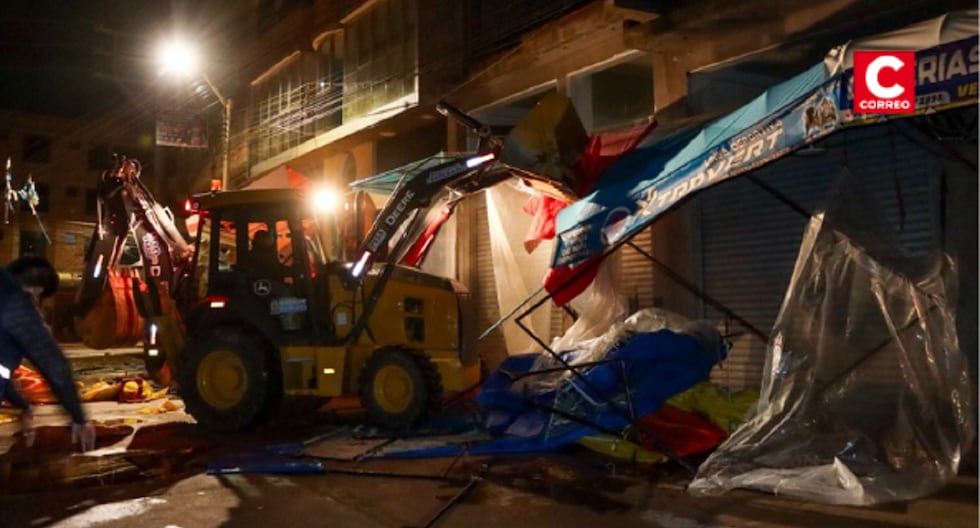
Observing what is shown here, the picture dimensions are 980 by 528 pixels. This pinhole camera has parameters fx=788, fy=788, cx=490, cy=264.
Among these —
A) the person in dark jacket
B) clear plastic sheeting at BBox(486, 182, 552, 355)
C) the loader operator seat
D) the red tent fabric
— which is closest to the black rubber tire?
the loader operator seat

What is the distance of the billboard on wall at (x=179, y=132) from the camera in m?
18.8

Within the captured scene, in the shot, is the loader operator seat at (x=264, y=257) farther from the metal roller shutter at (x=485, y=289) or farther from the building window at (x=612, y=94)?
the building window at (x=612, y=94)

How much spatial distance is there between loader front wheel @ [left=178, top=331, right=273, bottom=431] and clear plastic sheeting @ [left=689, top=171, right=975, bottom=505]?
17.6 feet

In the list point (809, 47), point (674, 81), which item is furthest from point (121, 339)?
point (809, 47)

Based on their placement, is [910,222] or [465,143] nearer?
[910,222]

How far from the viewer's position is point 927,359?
6324 mm

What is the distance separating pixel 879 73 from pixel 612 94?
24.1 feet

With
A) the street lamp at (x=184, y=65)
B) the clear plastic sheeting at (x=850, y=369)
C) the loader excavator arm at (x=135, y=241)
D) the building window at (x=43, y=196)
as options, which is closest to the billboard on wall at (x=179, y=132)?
the street lamp at (x=184, y=65)

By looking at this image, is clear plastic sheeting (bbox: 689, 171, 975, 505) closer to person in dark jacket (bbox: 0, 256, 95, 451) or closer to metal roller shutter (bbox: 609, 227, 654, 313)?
metal roller shutter (bbox: 609, 227, 654, 313)

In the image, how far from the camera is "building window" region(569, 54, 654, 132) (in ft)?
40.2

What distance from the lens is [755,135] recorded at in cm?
616

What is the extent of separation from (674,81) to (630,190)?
4.16 meters

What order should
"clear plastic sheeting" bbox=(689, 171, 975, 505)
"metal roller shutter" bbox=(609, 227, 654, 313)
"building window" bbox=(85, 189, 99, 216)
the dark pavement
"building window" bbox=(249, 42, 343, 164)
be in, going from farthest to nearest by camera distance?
"building window" bbox=(85, 189, 99, 216) → "building window" bbox=(249, 42, 343, 164) → "metal roller shutter" bbox=(609, 227, 654, 313) → "clear plastic sheeting" bbox=(689, 171, 975, 505) → the dark pavement

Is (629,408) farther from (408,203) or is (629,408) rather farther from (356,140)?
(356,140)
